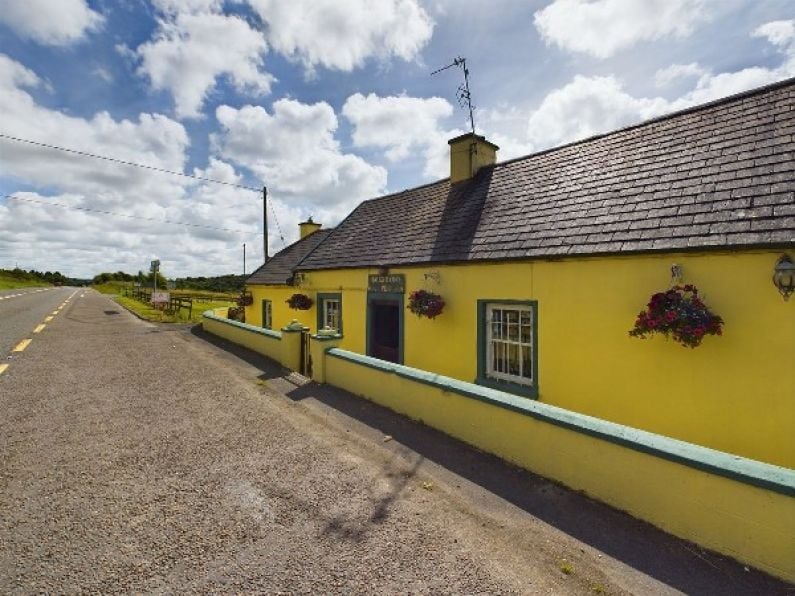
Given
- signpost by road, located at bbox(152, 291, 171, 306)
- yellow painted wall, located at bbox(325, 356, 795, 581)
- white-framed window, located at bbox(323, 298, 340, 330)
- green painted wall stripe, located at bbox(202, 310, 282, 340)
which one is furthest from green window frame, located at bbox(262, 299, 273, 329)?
yellow painted wall, located at bbox(325, 356, 795, 581)

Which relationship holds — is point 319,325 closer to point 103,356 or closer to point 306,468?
point 103,356

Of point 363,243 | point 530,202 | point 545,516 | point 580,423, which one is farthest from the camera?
point 363,243

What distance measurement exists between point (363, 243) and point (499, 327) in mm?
5765

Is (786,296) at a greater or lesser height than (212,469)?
greater

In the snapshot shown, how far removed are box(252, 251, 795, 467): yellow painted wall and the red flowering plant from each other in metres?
0.32

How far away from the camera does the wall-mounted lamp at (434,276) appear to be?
884 cm

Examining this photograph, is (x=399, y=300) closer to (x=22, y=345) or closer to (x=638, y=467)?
(x=638, y=467)

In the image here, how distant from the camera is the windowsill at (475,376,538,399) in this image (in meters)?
7.15

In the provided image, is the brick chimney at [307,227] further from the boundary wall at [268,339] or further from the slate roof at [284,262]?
the boundary wall at [268,339]

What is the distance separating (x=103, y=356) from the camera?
1141 cm

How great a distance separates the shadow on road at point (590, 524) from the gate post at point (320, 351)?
274 cm

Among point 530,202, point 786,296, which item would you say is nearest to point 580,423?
point 786,296

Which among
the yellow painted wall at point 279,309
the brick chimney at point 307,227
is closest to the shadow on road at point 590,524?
the yellow painted wall at point 279,309

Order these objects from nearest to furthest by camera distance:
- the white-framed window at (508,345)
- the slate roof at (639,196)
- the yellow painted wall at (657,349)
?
the yellow painted wall at (657,349)
the slate roof at (639,196)
the white-framed window at (508,345)
